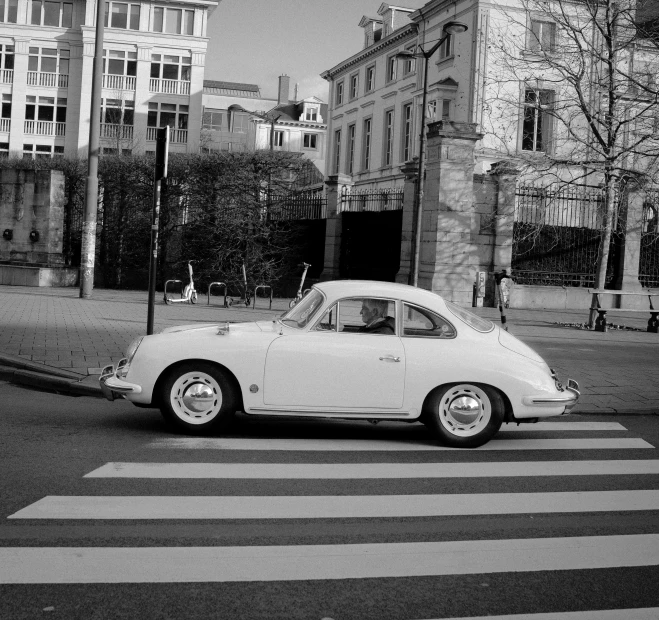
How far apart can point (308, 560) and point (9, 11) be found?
203ft

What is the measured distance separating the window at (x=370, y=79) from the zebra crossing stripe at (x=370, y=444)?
4831 cm

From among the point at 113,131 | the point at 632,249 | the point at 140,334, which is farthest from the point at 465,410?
the point at 113,131

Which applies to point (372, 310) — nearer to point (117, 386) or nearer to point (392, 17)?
point (117, 386)

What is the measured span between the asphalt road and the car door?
401 millimetres

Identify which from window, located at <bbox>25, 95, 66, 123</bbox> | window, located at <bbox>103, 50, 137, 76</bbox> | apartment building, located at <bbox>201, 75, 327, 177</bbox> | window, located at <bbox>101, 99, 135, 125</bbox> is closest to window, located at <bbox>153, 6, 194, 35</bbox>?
window, located at <bbox>103, 50, 137, 76</bbox>

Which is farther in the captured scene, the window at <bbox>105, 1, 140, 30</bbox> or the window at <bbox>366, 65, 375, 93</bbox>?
the window at <bbox>105, 1, 140, 30</bbox>

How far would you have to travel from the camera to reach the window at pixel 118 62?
2324 inches

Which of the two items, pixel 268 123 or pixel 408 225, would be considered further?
pixel 268 123

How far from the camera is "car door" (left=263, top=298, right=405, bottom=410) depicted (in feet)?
25.1

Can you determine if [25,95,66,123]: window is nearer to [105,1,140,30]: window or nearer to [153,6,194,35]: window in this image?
[105,1,140,30]: window

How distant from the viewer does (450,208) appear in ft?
76.1

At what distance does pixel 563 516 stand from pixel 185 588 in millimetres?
2661

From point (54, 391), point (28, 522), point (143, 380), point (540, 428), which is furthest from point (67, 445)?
point (540, 428)

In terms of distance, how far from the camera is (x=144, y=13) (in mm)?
59312
